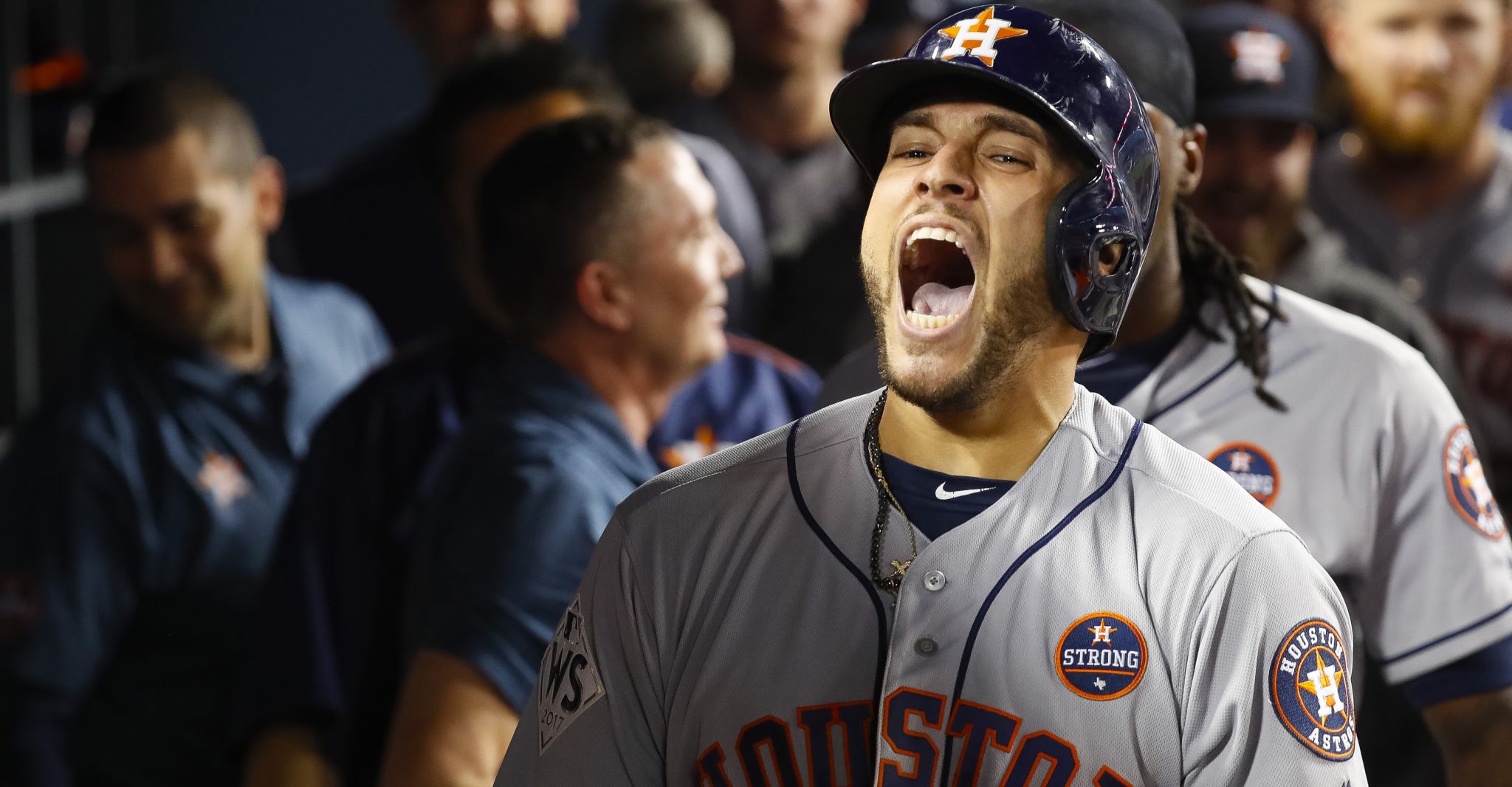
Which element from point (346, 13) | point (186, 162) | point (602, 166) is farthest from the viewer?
point (346, 13)

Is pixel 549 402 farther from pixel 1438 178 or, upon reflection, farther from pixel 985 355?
pixel 1438 178

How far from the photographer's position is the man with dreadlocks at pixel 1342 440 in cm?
222

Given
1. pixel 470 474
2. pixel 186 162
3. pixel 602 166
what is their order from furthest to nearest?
pixel 186 162 → pixel 602 166 → pixel 470 474

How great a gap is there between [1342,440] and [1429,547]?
0.18 meters

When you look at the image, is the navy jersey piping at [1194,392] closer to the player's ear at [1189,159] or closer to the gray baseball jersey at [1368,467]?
the gray baseball jersey at [1368,467]

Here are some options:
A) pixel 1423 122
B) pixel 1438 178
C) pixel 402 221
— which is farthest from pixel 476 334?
pixel 1438 178

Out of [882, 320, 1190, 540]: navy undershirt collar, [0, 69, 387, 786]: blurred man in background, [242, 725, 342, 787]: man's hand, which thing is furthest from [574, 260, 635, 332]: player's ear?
[882, 320, 1190, 540]: navy undershirt collar

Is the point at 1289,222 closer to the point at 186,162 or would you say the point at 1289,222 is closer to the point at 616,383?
the point at 616,383

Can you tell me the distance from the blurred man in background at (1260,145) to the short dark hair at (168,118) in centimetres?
201

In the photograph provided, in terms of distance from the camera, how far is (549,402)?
264 centimetres

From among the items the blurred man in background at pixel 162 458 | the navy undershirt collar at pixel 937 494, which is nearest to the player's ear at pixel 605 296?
the blurred man in background at pixel 162 458

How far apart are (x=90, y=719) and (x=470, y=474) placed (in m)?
1.46

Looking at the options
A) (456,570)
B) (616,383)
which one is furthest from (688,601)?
(616,383)

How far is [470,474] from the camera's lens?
2.46 m
